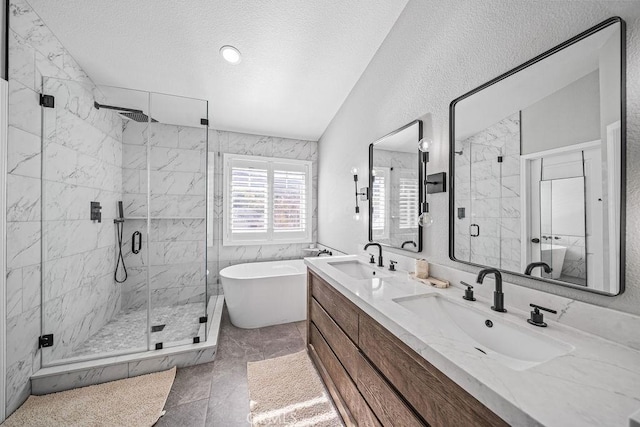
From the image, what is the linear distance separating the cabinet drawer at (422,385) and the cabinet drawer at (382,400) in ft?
0.11

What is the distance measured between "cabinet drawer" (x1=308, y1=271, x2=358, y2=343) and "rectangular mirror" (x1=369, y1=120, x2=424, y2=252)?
2.15 ft

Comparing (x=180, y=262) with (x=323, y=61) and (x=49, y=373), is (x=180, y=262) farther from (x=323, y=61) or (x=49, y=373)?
(x=323, y=61)

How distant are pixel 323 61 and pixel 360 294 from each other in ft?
7.08

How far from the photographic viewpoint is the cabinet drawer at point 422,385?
0.63 meters

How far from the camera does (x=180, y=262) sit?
8.72 ft

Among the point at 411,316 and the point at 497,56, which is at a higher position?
the point at 497,56

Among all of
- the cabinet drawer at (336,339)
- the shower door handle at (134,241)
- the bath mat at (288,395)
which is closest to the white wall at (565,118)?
the cabinet drawer at (336,339)

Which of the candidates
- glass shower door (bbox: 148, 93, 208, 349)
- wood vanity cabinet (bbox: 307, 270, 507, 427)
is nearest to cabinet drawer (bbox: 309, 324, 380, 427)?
wood vanity cabinet (bbox: 307, 270, 507, 427)

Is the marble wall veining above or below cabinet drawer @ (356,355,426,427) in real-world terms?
above

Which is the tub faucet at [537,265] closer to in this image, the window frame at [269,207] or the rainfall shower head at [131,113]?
the window frame at [269,207]

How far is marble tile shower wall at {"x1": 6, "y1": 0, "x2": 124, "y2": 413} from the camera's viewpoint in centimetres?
153

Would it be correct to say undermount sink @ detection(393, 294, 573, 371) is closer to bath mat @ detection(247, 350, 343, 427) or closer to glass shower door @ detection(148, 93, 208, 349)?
bath mat @ detection(247, 350, 343, 427)

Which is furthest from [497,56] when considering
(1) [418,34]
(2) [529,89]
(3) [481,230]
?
Result: (3) [481,230]

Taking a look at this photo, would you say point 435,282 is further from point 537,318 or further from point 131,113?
point 131,113
